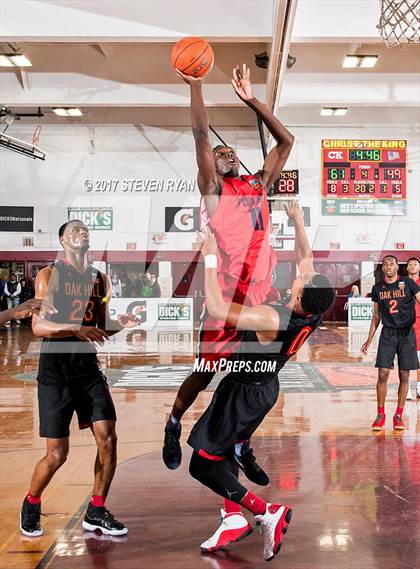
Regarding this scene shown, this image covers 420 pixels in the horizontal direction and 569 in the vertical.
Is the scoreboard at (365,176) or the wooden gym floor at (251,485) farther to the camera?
the scoreboard at (365,176)

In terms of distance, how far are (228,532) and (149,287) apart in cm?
1646

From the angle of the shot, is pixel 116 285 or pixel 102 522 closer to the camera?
pixel 102 522

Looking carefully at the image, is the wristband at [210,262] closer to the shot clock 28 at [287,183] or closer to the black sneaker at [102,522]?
the black sneaker at [102,522]

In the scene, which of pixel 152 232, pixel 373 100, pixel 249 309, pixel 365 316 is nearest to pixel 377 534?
pixel 249 309

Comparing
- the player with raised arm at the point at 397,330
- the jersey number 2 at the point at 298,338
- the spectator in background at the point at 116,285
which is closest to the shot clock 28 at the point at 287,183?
the spectator in background at the point at 116,285

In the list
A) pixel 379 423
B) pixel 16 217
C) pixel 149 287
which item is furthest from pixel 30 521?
pixel 16 217

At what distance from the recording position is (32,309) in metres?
3.50

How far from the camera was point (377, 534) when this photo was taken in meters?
4.07

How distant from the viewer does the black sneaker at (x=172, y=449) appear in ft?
14.3

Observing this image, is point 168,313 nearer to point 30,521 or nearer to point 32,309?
point 30,521

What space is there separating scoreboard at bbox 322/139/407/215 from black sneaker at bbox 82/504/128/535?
18083 mm

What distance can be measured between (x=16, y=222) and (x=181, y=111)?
6.71m

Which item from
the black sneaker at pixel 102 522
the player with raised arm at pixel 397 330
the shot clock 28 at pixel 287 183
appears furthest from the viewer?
the shot clock 28 at pixel 287 183

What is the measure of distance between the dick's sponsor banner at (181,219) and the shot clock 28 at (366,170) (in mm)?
4414
